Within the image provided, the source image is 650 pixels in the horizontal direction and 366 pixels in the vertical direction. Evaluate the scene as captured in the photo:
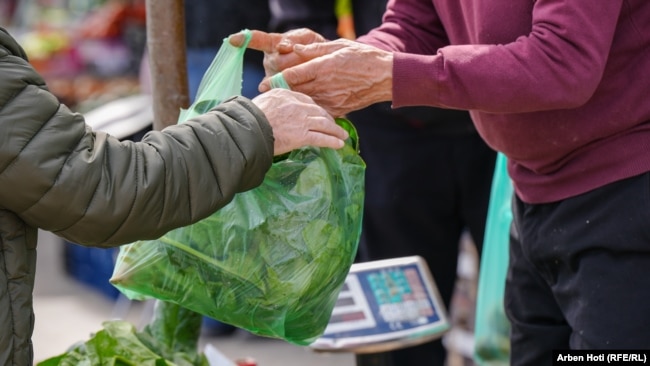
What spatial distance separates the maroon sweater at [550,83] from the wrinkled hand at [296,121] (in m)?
0.16

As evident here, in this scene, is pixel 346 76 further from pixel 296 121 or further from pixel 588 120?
pixel 588 120

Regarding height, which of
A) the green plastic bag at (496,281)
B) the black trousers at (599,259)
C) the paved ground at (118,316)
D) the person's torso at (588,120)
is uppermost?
the person's torso at (588,120)

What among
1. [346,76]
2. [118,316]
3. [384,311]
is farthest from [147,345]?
[118,316]

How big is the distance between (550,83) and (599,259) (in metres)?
0.41

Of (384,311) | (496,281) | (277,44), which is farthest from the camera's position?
(496,281)

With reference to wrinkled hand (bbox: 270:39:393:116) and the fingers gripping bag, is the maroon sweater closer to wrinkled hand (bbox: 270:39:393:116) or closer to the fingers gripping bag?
wrinkled hand (bbox: 270:39:393:116)

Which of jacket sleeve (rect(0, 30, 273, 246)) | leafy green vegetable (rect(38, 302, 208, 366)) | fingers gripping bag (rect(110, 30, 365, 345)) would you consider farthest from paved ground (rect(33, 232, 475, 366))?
jacket sleeve (rect(0, 30, 273, 246))

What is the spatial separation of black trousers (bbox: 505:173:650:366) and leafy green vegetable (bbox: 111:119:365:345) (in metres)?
0.47

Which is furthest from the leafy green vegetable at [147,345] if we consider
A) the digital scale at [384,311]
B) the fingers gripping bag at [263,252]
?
the digital scale at [384,311]

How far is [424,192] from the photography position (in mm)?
3213

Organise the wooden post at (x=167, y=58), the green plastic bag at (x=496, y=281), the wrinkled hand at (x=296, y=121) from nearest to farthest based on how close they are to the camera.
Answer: the wrinkled hand at (x=296, y=121), the wooden post at (x=167, y=58), the green plastic bag at (x=496, y=281)

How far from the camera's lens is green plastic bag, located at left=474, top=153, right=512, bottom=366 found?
107 inches

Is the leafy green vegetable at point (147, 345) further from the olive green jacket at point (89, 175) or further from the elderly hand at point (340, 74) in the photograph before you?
the elderly hand at point (340, 74)

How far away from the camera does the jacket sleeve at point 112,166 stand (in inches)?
Answer: 59.6
